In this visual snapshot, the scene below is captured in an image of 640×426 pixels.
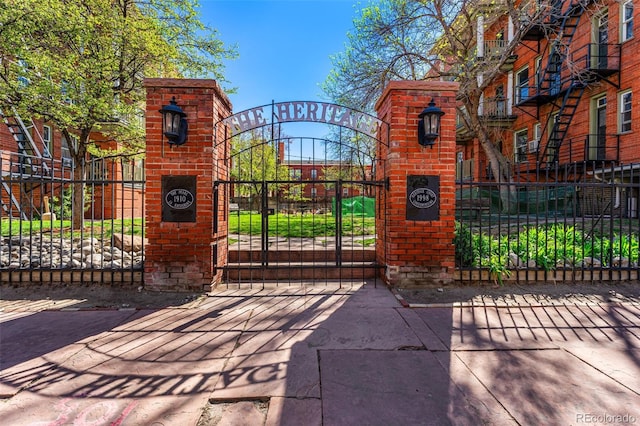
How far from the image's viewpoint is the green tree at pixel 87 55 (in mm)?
6676

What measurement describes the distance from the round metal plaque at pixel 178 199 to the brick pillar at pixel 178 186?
58mm

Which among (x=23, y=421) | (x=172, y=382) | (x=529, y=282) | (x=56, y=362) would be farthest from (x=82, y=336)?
(x=529, y=282)

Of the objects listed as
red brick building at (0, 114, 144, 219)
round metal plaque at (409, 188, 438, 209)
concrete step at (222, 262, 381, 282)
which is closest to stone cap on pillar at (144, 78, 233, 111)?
concrete step at (222, 262, 381, 282)

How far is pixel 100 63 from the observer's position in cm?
724

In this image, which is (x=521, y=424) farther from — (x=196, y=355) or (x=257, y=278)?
(x=257, y=278)

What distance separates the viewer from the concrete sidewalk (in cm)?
194

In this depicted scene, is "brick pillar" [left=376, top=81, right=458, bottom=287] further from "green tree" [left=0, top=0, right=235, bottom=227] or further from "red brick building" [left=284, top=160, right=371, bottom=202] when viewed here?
"green tree" [left=0, top=0, right=235, bottom=227]

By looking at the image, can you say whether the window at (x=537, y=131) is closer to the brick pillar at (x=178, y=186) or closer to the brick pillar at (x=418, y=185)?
the brick pillar at (x=418, y=185)

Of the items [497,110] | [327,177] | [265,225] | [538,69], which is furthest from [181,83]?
[327,177]

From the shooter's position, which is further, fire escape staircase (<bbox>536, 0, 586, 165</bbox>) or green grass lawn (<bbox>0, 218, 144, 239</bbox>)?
fire escape staircase (<bbox>536, 0, 586, 165</bbox>)

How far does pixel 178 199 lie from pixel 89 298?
5.62 ft

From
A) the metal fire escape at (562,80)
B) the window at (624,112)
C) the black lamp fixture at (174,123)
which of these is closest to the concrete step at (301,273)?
the black lamp fixture at (174,123)

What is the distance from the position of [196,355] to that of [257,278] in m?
2.34

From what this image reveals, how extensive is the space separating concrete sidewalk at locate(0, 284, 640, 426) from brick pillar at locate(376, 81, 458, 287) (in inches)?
30.2
